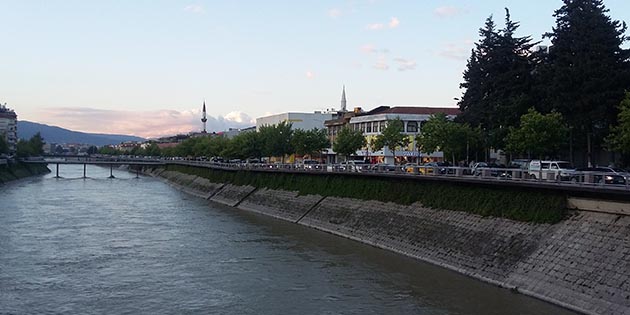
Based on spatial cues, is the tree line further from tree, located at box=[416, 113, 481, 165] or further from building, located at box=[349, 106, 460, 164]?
building, located at box=[349, 106, 460, 164]

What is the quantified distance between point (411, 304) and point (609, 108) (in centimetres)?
3349

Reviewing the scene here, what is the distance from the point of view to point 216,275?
33.1 meters

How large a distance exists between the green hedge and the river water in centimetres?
545

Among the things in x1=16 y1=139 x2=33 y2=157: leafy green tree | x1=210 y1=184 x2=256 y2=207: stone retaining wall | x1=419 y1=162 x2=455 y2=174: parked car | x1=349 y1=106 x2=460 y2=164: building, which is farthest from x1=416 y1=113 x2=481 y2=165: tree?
x1=16 y1=139 x2=33 y2=157: leafy green tree

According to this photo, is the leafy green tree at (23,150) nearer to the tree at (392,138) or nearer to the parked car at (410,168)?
the tree at (392,138)

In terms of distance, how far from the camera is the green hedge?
3359 cm


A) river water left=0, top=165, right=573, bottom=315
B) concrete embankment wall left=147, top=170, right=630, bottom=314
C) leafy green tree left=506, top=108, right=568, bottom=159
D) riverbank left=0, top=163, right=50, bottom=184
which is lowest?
river water left=0, top=165, right=573, bottom=315

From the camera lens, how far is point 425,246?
3866 centimetres

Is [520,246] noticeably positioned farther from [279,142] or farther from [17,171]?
[17,171]

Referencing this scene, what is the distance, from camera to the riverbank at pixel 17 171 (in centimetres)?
12468

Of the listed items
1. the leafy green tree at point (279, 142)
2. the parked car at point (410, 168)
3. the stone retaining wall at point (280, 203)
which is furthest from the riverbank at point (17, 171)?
the parked car at point (410, 168)

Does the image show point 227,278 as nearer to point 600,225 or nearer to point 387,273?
point 387,273

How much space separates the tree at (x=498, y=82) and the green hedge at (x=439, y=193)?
55.4ft

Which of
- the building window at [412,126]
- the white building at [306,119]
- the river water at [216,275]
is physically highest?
the white building at [306,119]
